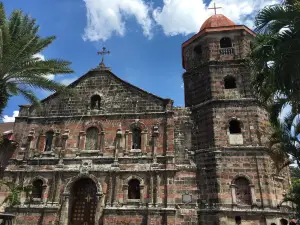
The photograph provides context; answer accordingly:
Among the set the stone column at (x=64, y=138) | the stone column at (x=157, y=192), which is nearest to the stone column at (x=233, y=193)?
the stone column at (x=157, y=192)

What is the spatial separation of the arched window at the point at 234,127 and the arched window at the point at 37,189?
40.2 ft

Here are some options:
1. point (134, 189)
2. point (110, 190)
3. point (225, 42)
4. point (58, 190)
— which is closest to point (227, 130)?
point (134, 189)

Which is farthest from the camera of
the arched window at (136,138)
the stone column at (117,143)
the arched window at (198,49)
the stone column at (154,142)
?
the arched window at (198,49)

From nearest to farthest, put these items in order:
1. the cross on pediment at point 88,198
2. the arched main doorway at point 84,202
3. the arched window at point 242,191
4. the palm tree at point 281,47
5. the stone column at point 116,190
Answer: the palm tree at point 281,47 → the arched window at point 242,191 → the stone column at point 116,190 → the arched main doorway at point 84,202 → the cross on pediment at point 88,198

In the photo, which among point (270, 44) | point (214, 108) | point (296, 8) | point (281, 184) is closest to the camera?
point (296, 8)

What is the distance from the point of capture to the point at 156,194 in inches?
623

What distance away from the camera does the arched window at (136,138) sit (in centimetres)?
1780

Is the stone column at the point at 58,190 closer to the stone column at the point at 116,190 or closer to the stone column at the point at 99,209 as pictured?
the stone column at the point at 99,209

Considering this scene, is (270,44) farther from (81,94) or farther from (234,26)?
(81,94)

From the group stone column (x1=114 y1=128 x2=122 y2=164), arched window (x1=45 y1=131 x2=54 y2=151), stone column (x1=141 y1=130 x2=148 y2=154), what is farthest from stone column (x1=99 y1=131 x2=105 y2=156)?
arched window (x1=45 y1=131 x2=54 y2=151)

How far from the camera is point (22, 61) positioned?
12727mm

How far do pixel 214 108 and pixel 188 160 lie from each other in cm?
354

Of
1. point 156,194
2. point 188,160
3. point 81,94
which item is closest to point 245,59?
point 188,160

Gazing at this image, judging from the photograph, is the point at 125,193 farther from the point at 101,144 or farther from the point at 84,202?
the point at 101,144
